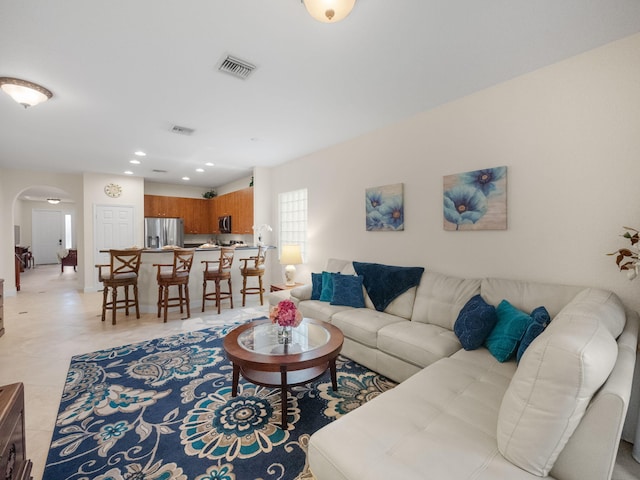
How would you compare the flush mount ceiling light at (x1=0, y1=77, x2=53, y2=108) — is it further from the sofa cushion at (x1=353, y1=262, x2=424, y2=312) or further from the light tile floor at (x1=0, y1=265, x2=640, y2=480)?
the sofa cushion at (x1=353, y1=262, x2=424, y2=312)

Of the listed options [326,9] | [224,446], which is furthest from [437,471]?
[326,9]

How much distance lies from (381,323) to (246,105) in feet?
8.73

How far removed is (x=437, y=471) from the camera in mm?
1069

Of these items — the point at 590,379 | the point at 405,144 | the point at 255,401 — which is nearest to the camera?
the point at 590,379

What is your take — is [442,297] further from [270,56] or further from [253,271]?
[253,271]

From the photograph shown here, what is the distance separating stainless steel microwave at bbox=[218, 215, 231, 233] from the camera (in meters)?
7.16

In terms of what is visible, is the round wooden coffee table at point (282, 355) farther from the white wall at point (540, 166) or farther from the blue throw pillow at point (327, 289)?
the white wall at point (540, 166)

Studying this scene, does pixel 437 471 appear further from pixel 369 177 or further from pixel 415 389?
pixel 369 177

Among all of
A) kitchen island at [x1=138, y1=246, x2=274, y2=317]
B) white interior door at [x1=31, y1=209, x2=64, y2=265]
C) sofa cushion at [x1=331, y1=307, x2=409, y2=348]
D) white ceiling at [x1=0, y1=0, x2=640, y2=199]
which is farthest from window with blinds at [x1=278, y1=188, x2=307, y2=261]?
white interior door at [x1=31, y1=209, x2=64, y2=265]

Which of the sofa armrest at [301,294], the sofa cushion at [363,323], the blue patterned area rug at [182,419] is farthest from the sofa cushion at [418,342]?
the sofa armrest at [301,294]

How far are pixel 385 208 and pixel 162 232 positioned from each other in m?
6.23

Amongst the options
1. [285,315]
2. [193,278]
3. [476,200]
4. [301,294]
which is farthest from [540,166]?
[193,278]

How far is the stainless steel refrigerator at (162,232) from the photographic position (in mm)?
7199

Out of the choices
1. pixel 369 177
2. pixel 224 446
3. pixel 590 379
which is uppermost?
pixel 369 177
